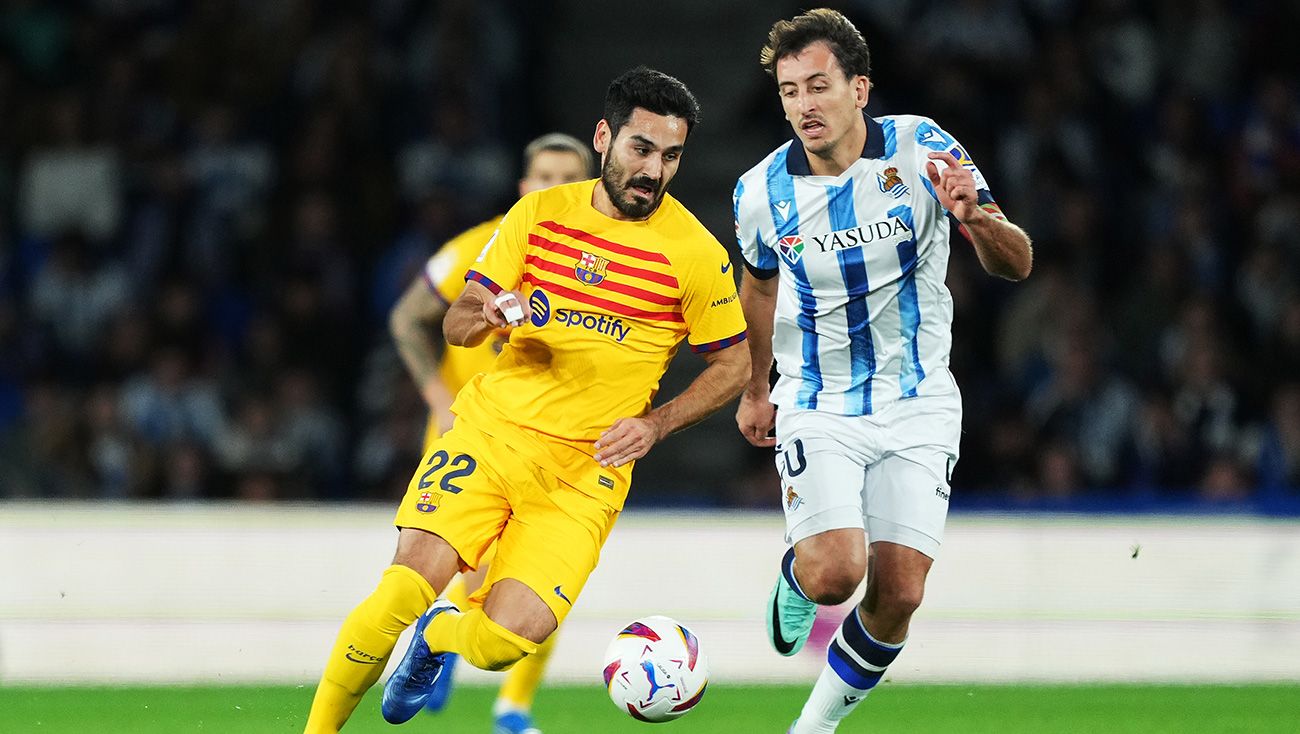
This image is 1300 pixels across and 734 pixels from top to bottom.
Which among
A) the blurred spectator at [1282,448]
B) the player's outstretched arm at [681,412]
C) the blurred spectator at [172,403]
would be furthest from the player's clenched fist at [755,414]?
the blurred spectator at [172,403]

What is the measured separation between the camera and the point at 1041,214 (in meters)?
11.4

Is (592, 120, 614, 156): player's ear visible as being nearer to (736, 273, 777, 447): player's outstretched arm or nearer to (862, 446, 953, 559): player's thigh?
(736, 273, 777, 447): player's outstretched arm

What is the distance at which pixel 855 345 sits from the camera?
5961 millimetres

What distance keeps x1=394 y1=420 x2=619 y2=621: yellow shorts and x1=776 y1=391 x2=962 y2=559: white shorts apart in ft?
2.19

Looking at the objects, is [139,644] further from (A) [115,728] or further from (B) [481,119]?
(B) [481,119]

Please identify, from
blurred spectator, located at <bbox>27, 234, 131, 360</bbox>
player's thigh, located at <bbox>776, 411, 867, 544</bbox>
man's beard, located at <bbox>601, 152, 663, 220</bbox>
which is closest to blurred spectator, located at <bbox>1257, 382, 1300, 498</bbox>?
player's thigh, located at <bbox>776, 411, 867, 544</bbox>

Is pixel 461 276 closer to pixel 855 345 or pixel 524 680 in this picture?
pixel 524 680

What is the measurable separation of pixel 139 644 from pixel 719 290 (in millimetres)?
4288

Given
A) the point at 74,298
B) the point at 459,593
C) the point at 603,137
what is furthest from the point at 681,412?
the point at 74,298

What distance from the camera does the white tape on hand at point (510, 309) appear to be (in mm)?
5199

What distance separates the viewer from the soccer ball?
570 centimetres

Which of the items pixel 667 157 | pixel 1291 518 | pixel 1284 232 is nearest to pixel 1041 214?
pixel 1284 232

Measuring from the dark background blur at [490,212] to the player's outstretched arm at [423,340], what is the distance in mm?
2851

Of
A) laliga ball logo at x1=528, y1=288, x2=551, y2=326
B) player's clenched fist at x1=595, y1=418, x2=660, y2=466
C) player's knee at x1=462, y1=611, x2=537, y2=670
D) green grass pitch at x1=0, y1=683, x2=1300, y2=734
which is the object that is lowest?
green grass pitch at x1=0, y1=683, x2=1300, y2=734
